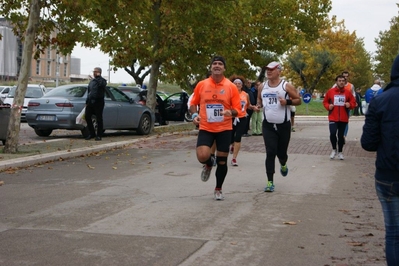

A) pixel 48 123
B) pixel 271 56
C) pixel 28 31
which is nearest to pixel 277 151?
pixel 28 31

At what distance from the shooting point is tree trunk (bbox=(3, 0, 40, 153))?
1548 centimetres

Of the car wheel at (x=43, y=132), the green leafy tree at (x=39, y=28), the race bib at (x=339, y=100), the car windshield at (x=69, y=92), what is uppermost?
the green leafy tree at (x=39, y=28)

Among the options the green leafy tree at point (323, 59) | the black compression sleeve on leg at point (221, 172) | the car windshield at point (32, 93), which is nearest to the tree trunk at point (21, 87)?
the black compression sleeve on leg at point (221, 172)

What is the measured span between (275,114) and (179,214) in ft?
9.27

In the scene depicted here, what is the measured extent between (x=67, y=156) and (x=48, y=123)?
17.6ft

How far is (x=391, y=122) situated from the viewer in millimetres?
4953

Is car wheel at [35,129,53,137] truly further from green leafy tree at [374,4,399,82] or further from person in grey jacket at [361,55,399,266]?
green leafy tree at [374,4,399,82]

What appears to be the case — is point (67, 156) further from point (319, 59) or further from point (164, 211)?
point (319, 59)

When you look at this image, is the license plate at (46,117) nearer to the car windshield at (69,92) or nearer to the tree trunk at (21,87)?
the car windshield at (69,92)

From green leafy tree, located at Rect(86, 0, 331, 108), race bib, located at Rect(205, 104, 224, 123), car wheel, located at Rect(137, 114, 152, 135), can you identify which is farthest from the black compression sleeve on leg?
car wheel, located at Rect(137, 114, 152, 135)

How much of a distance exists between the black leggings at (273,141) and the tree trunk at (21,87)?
6.63 m

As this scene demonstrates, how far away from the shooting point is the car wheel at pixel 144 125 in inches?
917

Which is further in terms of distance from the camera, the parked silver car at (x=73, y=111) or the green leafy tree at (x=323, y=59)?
the green leafy tree at (x=323, y=59)

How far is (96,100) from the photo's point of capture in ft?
64.2
